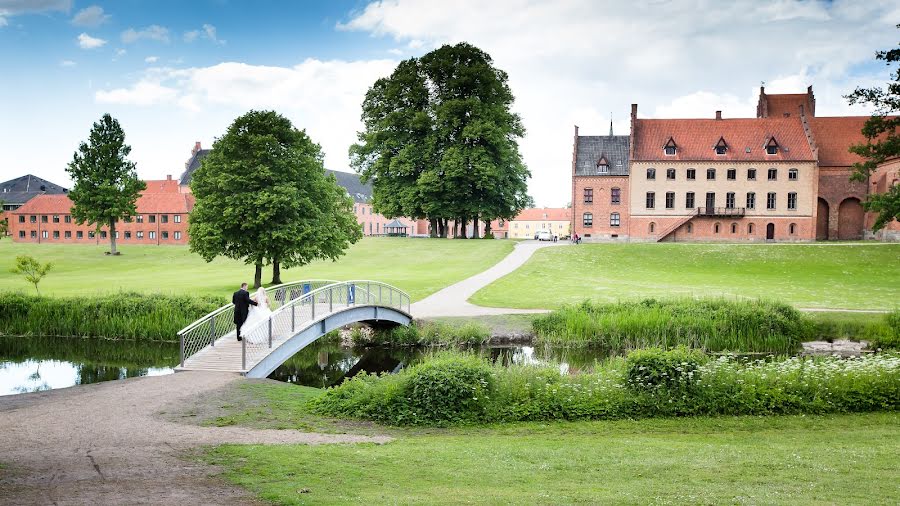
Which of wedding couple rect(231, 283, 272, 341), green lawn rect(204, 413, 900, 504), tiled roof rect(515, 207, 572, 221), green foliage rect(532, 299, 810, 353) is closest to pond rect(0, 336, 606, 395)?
green foliage rect(532, 299, 810, 353)

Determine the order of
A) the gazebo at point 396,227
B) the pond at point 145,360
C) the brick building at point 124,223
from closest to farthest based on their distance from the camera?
the pond at point 145,360 → the brick building at point 124,223 → the gazebo at point 396,227

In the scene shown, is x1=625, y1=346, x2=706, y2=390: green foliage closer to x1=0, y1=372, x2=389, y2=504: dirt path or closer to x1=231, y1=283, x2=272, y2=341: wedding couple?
x1=0, y1=372, x2=389, y2=504: dirt path

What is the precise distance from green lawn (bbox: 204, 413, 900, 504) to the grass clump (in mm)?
1159

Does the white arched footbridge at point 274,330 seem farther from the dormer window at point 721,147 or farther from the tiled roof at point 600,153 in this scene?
the dormer window at point 721,147

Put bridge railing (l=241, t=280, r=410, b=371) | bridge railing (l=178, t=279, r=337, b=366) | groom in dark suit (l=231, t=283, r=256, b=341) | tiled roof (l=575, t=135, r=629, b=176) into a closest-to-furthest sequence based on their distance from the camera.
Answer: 1. bridge railing (l=178, t=279, r=337, b=366)
2. bridge railing (l=241, t=280, r=410, b=371)
3. groom in dark suit (l=231, t=283, r=256, b=341)
4. tiled roof (l=575, t=135, r=629, b=176)

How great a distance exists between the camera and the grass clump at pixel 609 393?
46.0ft

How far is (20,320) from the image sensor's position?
1141 inches

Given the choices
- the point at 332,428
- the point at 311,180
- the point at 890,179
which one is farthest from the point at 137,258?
the point at 890,179

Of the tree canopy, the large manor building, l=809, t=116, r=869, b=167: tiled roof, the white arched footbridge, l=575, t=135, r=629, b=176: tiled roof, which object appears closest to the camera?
the white arched footbridge

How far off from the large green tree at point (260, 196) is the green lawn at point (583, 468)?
21.0 m

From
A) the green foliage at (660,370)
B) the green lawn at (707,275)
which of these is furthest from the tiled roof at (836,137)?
the green foliage at (660,370)

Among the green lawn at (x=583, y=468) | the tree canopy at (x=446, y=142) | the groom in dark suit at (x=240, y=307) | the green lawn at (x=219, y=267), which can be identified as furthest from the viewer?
the tree canopy at (x=446, y=142)

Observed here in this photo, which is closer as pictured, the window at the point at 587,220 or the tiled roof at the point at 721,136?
the tiled roof at the point at 721,136

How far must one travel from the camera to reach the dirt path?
771 centimetres
